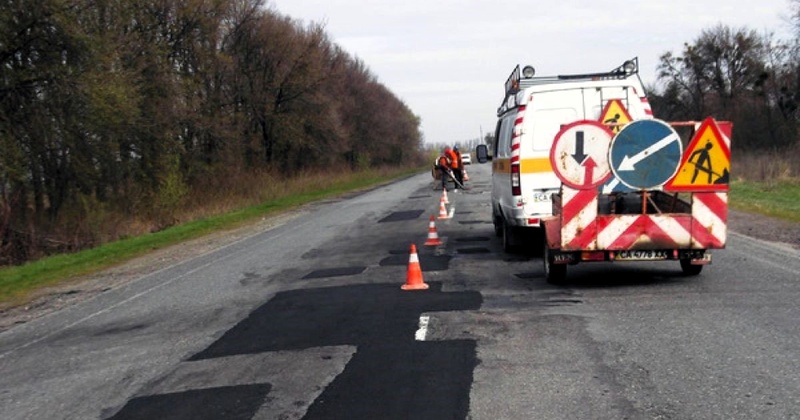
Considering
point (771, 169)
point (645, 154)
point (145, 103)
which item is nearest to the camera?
point (645, 154)

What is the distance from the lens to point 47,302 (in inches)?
462

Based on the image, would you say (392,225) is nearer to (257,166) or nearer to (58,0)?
(58,0)

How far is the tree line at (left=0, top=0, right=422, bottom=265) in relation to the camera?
2217 centimetres

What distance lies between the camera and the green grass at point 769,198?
19000mm

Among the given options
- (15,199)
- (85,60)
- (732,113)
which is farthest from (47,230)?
(732,113)

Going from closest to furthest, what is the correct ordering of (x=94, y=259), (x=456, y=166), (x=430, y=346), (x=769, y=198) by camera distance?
(x=430, y=346), (x=94, y=259), (x=769, y=198), (x=456, y=166)

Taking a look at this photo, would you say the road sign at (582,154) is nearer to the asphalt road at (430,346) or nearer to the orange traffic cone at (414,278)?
the asphalt road at (430,346)

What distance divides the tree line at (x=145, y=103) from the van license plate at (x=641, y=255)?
53.1 feet

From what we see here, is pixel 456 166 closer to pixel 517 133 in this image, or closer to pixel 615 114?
pixel 517 133

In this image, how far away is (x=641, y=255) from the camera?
941 cm

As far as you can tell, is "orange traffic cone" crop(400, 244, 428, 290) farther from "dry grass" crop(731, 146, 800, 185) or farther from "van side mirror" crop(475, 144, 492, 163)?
"dry grass" crop(731, 146, 800, 185)

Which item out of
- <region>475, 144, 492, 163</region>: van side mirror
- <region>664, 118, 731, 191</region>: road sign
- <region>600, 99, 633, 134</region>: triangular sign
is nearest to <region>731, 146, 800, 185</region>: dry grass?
<region>475, 144, 492, 163</region>: van side mirror

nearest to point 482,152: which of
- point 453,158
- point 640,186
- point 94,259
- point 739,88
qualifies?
point 640,186

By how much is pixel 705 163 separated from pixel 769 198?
49.8 feet
